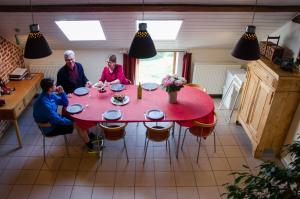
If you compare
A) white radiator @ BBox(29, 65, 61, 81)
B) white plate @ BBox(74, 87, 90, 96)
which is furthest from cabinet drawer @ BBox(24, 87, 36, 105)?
white plate @ BBox(74, 87, 90, 96)

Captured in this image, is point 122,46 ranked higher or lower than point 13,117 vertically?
higher

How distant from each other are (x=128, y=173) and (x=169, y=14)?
2.56m

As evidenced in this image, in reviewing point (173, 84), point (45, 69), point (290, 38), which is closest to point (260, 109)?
point (290, 38)

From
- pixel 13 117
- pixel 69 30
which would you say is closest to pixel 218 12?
pixel 69 30

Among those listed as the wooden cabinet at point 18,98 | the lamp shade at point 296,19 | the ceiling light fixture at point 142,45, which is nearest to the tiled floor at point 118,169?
the wooden cabinet at point 18,98

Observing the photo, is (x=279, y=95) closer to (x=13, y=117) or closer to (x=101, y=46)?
(x=101, y=46)

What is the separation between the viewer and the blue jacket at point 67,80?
4.38 metres

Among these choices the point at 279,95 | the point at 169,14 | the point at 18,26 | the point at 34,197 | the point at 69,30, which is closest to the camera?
the point at 34,197

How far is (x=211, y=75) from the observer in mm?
5617

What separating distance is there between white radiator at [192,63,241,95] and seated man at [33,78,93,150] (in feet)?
9.55

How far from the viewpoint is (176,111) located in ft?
12.4

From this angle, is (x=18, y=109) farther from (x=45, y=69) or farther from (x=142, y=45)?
(x=142, y=45)

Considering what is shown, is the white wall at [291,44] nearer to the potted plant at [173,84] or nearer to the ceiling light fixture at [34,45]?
the potted plant at [173,84]

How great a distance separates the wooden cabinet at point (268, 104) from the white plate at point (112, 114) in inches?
88.1
